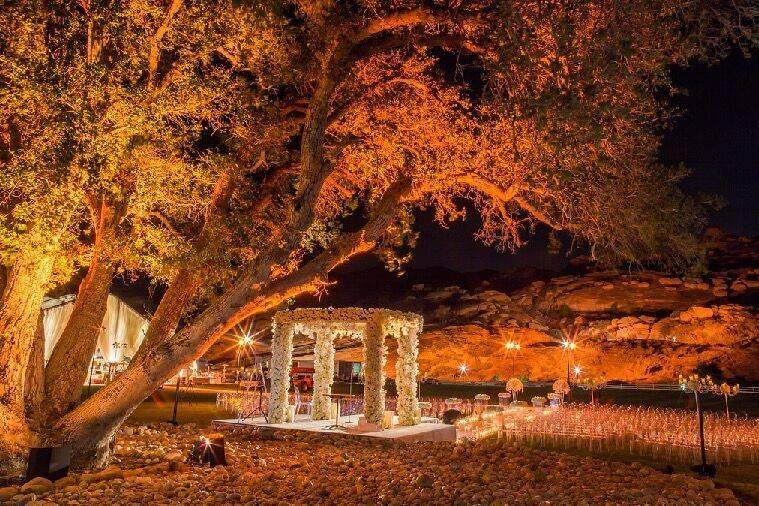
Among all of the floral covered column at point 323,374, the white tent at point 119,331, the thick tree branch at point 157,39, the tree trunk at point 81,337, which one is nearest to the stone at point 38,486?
the tree trunk at point 81,337

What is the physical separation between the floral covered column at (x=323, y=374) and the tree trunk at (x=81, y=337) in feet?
24.0

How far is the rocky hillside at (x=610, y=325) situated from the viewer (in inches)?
1464

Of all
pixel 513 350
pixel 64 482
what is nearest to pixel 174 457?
pixel 64 482

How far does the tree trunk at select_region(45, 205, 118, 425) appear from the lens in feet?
29.6

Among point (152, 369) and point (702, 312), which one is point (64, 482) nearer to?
point (152, 369)

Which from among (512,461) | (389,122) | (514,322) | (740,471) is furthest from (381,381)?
(514,322)

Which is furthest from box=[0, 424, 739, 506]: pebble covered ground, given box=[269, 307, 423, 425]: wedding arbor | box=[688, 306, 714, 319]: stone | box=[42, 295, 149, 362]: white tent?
box=[688, 306, 714, 319]: stone

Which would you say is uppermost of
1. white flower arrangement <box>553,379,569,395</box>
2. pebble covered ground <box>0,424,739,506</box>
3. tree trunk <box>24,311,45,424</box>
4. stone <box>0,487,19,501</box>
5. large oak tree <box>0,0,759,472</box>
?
large oak tree <box>0,0,759,472</box>

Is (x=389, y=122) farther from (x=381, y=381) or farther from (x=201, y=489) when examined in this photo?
(x=201, y=489)

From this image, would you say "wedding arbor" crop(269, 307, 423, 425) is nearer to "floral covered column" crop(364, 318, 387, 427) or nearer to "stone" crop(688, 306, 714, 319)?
"floral covered column" crop(364, 318, 387, 427)

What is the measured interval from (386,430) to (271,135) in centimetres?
723

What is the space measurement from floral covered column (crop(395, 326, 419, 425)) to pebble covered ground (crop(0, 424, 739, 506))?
3161 mm

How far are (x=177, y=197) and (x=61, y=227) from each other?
6.93 ft

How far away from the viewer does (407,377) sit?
15266 millimetres
